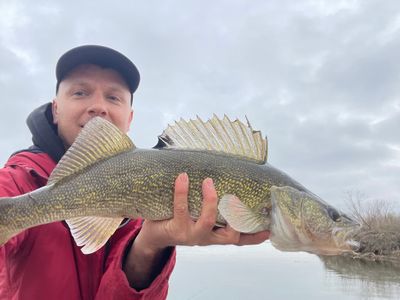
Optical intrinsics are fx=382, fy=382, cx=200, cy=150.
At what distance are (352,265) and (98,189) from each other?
42.8 meters

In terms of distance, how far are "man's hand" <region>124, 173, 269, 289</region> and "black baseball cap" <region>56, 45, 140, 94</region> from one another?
192cm

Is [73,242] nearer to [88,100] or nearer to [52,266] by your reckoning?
[52,266]

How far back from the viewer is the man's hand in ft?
9.14

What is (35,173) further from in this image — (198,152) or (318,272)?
(318,272)

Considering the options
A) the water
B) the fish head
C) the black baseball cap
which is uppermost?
the black baseball cap

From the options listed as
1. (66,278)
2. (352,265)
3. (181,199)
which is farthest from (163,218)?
(352,265)

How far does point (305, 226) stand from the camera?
297 cm

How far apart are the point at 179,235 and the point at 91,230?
663mm

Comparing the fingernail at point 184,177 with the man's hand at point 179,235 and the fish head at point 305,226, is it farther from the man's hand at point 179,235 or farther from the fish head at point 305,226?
the fish head at point 305,226

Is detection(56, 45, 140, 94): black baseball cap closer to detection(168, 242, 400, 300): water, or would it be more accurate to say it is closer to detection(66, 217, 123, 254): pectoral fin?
detection(66, 217, 123, 254): pectoral fin

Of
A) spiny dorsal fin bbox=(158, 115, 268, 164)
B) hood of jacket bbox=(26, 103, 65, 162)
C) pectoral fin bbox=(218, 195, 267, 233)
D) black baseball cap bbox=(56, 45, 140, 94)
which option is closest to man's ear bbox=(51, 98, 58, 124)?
hood of jacket bbox=(26, 103, 65, 162)

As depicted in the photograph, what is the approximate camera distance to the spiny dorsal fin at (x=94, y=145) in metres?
2.98

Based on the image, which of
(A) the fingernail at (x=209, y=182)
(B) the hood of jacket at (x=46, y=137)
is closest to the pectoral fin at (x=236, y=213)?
(A) the fingernail at (x=209, y=182)

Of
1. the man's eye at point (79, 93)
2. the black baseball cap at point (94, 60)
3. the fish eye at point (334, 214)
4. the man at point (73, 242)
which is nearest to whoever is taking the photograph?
the man at point (73, 242)
